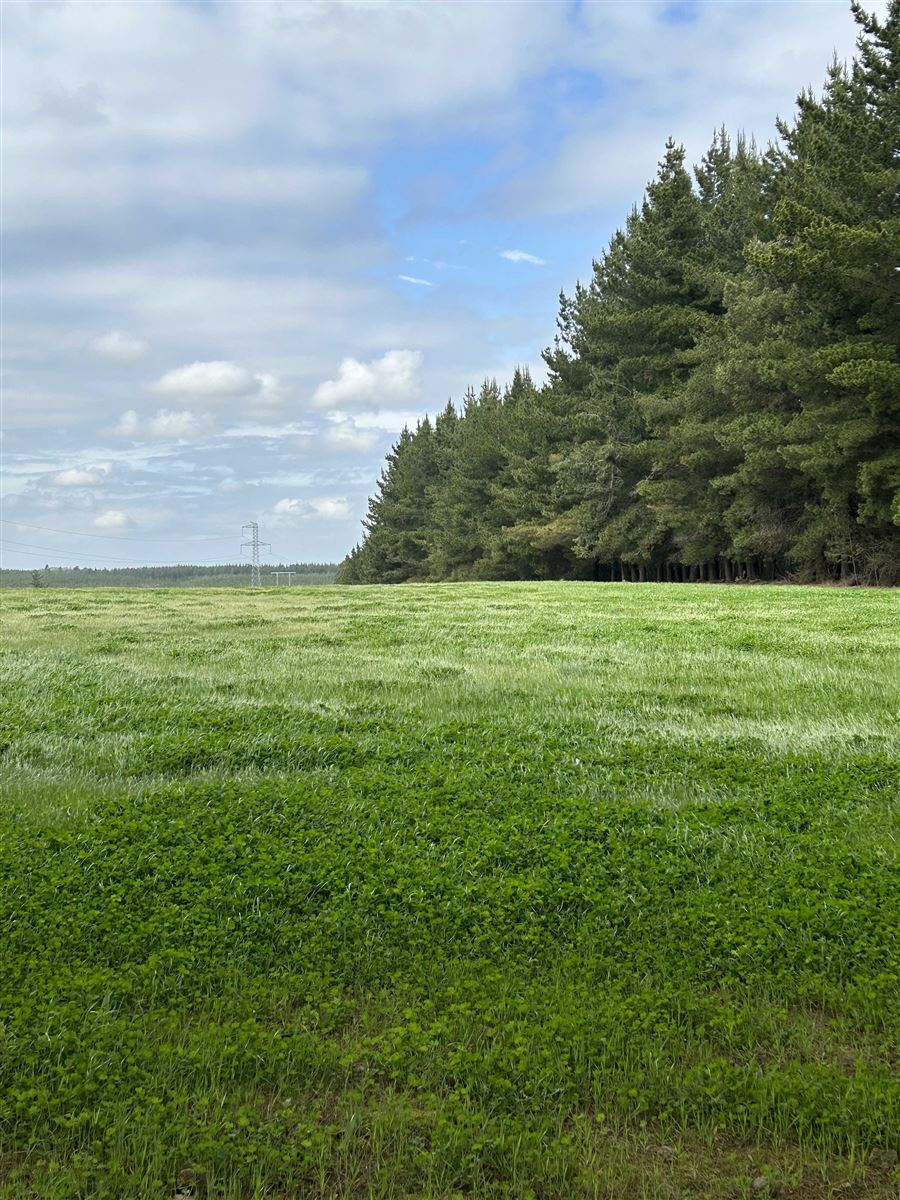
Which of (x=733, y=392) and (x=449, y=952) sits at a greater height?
(x=733, y=392)

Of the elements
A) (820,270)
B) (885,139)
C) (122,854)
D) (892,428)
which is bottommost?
(122,854)

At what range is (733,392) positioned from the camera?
41562 mm

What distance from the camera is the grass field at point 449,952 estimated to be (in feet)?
10.6

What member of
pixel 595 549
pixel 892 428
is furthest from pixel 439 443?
pixel 892 428

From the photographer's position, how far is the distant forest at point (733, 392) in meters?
31.5

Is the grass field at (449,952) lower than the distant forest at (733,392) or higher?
lower

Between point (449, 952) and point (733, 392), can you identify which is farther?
point (733, 392)

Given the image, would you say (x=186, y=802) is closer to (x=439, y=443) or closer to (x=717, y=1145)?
(x=717, y=1145)

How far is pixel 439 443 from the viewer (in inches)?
3836

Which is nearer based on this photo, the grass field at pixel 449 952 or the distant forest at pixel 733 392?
the grass field at pixel 449 952

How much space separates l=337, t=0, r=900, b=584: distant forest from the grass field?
25.9 metres

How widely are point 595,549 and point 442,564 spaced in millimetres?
28811

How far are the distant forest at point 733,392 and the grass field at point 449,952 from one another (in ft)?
84.9

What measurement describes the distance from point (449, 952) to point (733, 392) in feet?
134
